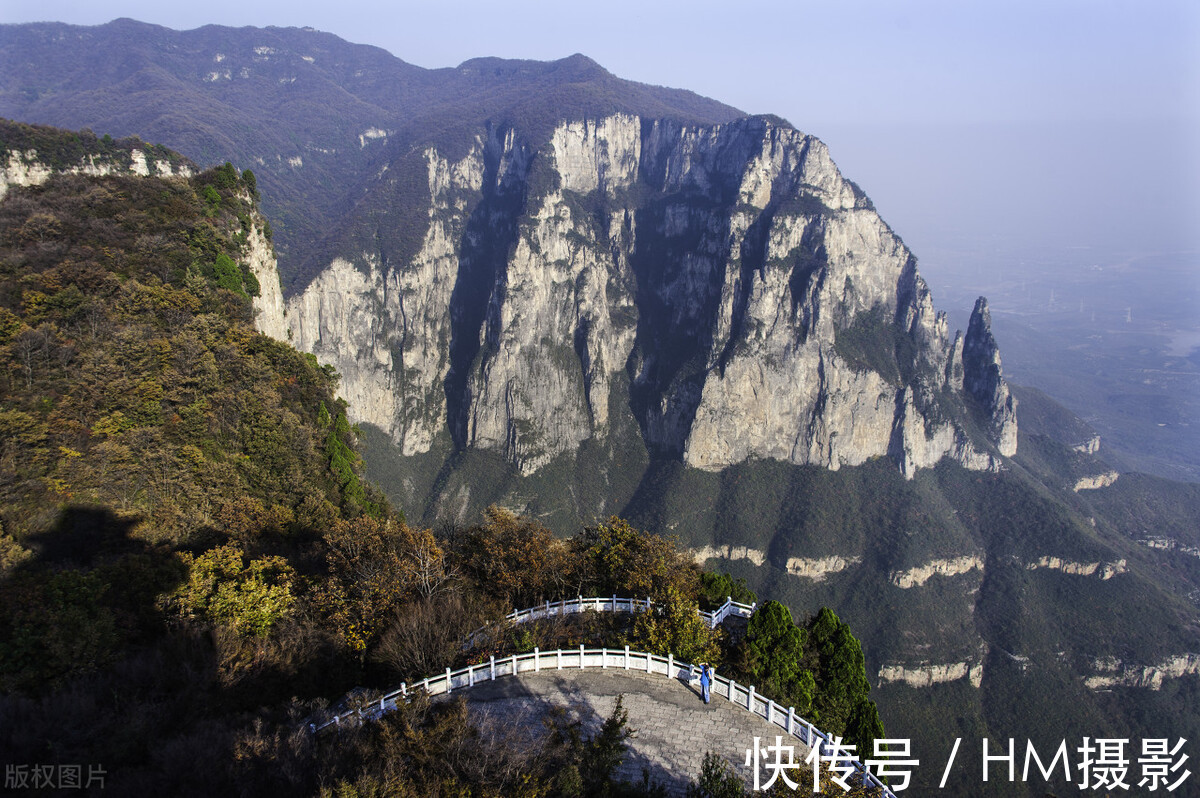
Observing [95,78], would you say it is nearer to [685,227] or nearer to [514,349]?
[514,349]

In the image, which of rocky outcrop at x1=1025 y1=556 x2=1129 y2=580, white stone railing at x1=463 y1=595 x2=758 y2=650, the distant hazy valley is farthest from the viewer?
rocky outcrop at x1=1025 y1=556 x2=1129 y2=580

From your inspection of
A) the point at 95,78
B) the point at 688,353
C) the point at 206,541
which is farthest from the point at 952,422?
the point at 95,78

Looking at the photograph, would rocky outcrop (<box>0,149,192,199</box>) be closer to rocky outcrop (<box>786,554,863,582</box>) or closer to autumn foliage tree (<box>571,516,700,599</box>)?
autumn foliage tree (<box>571,516,700,599</box>)

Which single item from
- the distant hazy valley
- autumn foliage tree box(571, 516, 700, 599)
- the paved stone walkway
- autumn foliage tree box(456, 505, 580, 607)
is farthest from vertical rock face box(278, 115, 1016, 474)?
the paved stone walkway

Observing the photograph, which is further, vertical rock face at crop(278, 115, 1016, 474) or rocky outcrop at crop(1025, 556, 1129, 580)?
vertical rock face at crop(278, 115, 1016, 474)

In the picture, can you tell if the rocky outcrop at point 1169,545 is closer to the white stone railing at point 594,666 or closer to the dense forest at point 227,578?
the dense forest at point 227,578

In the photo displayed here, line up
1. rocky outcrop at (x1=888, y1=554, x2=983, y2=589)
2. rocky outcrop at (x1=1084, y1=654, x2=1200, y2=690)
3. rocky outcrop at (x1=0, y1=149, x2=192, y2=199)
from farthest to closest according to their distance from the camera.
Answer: rocky outcrop at (x1=888, y1=554, x2=983, y2=589) → rocky outcrop at (x1=1084, y1=654, x2=1200, y2=690) → rocky outcrop at (x1=0, y1=149, x2=192, y2=199)
